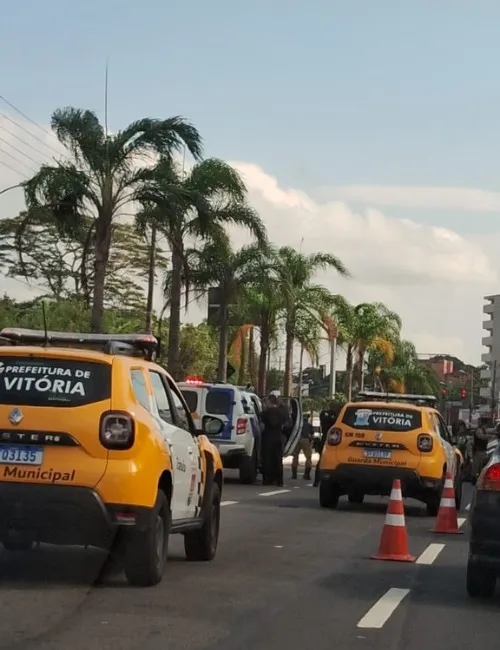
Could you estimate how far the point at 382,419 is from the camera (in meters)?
19.3

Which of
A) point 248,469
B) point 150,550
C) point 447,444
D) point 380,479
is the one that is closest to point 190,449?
point 150,550

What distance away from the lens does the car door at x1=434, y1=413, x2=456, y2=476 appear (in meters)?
20.1

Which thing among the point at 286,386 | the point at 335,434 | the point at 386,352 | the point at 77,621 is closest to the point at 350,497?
the point at 335,434

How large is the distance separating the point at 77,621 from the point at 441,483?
11.5 metres

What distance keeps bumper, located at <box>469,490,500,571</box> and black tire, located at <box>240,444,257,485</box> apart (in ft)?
52.7

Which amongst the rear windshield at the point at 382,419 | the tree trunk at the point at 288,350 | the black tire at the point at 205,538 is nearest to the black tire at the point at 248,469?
the rear windshield at the point at 382,419

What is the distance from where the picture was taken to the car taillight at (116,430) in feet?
30.7

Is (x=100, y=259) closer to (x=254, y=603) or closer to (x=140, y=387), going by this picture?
(x=140, y=387)

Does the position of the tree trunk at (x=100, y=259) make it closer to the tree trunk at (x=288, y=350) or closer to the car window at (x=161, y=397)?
the car window at (x=161, y=397)

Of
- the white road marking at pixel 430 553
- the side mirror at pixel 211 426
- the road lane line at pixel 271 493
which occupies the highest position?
the side mirror at pixel 211 426

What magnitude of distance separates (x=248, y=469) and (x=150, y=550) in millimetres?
16217

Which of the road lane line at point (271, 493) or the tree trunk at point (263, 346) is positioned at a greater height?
the tree trunk at point (263, 346)

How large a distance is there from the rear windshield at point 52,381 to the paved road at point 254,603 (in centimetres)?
142

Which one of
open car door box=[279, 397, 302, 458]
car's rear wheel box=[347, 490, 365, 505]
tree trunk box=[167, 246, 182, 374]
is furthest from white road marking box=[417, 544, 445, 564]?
tree trunk box=[167, 246, 182, 374]
